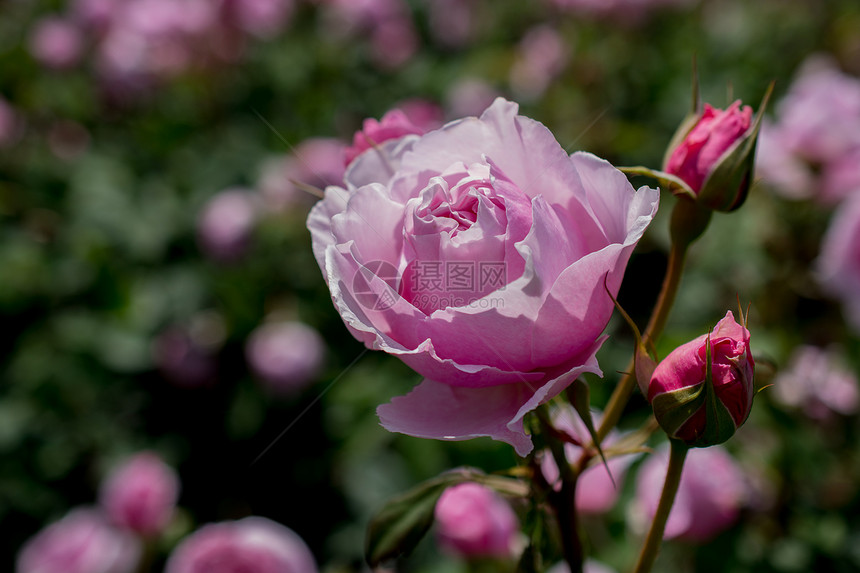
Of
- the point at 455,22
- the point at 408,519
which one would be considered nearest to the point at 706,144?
the point at 408,519

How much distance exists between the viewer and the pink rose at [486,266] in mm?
410

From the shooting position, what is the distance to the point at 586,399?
0.47m

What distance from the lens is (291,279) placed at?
5.92 ft

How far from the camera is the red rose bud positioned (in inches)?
19.7

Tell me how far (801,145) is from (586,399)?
100cm

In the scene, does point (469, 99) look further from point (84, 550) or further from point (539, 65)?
point (84, 550)

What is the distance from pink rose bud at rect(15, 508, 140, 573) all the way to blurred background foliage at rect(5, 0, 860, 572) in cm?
11

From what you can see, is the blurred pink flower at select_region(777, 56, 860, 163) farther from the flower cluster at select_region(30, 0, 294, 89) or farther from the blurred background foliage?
the flower cluster at select_region(30, 0, 294, 89)

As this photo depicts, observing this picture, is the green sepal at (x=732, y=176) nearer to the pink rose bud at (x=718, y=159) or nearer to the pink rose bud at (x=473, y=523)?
the pink rose bud at (x=718, y=159)

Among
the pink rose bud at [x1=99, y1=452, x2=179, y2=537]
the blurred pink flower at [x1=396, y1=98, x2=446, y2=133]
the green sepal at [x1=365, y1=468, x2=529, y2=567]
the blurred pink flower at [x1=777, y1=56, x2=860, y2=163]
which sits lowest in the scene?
the pink rose bud at [x1=99, y1=452, x2=179, y2=537]

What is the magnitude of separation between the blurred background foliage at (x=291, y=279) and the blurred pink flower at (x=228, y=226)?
0.03 meters

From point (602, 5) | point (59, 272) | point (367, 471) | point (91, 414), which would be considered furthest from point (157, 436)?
point (602, 5)

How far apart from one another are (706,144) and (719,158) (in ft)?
0.05
